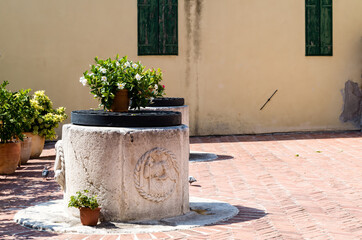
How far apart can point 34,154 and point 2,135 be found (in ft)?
6.95

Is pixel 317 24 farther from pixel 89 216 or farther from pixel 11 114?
pixel 89 216

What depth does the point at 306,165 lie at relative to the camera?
33.0 feet

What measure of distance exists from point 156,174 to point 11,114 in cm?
444

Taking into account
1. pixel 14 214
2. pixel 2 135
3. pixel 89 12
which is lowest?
pixel 14 214

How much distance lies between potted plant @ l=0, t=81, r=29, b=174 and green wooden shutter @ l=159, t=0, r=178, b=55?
5.73 m

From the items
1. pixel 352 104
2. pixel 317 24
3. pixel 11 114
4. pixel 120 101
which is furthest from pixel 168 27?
pixel 120 101

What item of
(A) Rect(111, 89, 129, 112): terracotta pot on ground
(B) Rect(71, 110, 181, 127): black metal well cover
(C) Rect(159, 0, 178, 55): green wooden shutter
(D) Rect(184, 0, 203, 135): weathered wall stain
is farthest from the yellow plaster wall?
(B) Rect(71, 110, 181, 127): black metal well cover

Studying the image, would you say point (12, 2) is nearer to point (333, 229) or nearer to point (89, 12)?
point (89, 12)

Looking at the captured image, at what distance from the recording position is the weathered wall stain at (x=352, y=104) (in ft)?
52.2

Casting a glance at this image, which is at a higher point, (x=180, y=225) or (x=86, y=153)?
(x=86, y=153)

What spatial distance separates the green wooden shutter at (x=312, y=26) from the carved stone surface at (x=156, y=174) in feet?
33.9

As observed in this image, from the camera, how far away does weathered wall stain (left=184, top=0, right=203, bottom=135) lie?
49.0 feet

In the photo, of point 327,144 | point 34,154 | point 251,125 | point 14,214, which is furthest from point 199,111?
point 14,214

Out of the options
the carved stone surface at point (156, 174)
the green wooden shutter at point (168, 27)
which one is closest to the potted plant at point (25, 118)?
the carved stone surface at point (156, 174)
